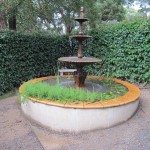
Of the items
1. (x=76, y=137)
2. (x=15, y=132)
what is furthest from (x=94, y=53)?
(x=15, y=132)

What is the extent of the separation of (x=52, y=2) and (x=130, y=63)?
3.82 metres

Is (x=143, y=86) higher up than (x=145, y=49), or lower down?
lower down

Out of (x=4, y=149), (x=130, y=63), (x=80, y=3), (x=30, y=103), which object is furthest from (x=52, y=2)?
(x=4, y=149)

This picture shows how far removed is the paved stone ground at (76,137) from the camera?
2.86m

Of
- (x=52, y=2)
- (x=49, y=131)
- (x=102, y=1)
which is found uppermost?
Result: (x=102, y=1)

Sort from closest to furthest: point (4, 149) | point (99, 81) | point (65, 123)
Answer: point (4, 149) → point (65, 123) → point (99, 81)

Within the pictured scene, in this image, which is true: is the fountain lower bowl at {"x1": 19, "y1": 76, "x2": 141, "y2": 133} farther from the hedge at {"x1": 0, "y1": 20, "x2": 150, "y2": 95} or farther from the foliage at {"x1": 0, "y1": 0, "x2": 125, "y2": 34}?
the foliage at {"x1": 0, "y1": 0, "x2": 125, "y2": 34}

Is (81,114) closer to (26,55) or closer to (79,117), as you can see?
(79,117)

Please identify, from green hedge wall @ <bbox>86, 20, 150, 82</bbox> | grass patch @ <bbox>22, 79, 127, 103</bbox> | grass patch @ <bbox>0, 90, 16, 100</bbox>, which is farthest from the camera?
green hedge wall @ <bbox>86, 20, 150, 82</bbox>

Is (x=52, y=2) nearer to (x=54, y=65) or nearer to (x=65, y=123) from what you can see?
(x=54, y=65)

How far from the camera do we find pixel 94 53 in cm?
746

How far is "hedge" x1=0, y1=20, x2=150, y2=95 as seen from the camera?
5789 millimetres

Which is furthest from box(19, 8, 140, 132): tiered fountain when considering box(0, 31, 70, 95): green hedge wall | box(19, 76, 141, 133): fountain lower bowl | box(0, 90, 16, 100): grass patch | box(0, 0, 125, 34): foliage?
box(0, 0, 125, 34): foliage

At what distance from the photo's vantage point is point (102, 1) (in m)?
13.4
